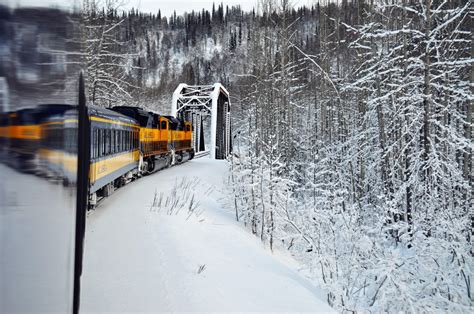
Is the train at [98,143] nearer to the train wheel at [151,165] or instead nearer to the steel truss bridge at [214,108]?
the train wheel at [151,165]

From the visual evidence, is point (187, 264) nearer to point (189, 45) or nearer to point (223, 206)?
point (223, 206)

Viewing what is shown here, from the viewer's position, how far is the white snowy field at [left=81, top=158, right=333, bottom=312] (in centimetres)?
545

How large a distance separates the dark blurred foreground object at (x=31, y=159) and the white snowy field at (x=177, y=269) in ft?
14.6

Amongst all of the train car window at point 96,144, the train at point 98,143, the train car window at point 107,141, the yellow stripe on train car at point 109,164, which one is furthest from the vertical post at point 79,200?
the train car window at point 107,141

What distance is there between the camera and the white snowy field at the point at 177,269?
545cm

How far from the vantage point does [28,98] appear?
0.82 metres

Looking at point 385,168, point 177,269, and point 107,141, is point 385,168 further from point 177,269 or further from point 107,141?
point 177,269

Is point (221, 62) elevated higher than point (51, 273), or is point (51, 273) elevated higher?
point (221, 62)

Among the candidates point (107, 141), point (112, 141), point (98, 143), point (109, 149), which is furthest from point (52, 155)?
point (112, 141)

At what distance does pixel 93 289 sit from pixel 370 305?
499 centimetres

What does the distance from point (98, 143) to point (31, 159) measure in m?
9.56

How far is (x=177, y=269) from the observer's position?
6496 mm

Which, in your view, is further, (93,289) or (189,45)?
(189,45)

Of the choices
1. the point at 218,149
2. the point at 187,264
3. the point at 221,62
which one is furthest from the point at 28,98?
the point at 221,62
